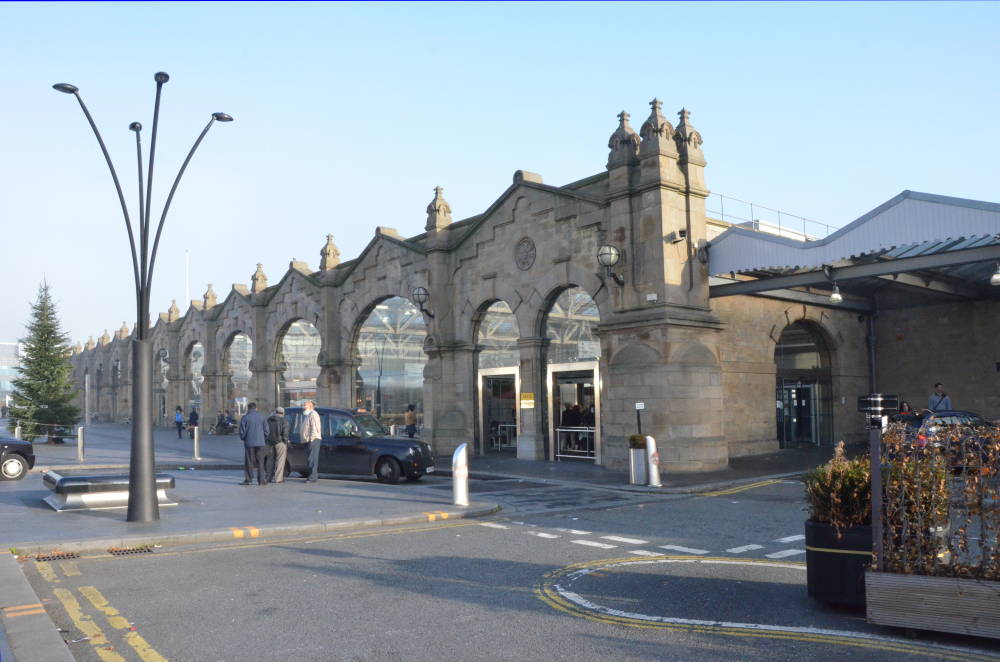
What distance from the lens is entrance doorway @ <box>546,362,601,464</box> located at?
22234 mm

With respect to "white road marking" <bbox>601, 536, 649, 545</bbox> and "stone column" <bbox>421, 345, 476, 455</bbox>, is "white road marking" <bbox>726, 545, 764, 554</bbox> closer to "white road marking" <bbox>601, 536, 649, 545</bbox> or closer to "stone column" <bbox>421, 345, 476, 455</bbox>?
"white road marking" <bbox>601, 536, 649, 545</bbox>

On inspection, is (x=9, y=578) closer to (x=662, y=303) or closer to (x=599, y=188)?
(x=662, y=303)

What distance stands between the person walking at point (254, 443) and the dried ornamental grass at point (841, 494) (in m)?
12.1

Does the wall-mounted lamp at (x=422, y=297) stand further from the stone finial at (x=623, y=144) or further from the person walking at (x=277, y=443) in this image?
the person walking at (x=277, y=443)

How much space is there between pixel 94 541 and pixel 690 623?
23.3 feet

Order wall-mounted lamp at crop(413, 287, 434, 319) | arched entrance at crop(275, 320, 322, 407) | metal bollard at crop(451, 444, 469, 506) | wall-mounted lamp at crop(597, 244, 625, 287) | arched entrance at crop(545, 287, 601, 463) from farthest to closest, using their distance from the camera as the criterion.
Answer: arched entrance at crop(275, 320, 322, 407) → wall-mounted lamp at crop(413, 287, 434, 319) → arched entrance at crop(545, 287, 601, 463) → wall-mounted lamp at crop(597, 244, 625, 287) → metal bollard at crop(451, 444, 469, 506)

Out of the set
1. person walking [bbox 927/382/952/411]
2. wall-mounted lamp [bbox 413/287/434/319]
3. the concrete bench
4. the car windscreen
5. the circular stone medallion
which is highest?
the circular stone medallion

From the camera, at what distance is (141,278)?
11.7 metres

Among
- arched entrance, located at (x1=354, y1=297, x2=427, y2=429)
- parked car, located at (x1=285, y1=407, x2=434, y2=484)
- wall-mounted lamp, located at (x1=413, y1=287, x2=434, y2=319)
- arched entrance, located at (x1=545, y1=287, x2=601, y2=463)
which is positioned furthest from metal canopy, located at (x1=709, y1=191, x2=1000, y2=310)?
arched entrance, located at (x1=354, y1=297, x2=427, y2=429)

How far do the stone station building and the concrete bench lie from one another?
1137 centimetres

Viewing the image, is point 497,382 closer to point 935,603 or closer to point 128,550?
point 128,550

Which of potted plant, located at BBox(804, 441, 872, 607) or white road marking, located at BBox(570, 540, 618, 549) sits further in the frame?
white road marking, located at BBox(570, 540, 618, 549)

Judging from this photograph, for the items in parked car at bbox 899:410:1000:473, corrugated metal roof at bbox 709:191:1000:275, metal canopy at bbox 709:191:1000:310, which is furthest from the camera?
metal canopy at bbox 709:191:1000:310

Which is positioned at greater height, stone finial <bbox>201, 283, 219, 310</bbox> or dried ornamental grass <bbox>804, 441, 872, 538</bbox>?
stone finial <bbox>201, 283, 219, 310</bbox>
